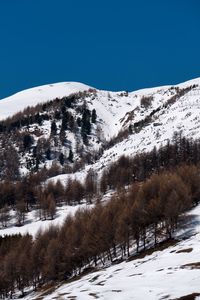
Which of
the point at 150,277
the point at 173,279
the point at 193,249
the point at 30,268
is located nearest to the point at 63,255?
the point at 30,268

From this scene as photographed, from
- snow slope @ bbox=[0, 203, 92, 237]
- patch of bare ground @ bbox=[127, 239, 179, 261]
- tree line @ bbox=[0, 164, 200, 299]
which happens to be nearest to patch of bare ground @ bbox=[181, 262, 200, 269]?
patch of bare ground @ bbox=[127, 239, 179, 261]

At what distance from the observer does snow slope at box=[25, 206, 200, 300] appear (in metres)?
52.3

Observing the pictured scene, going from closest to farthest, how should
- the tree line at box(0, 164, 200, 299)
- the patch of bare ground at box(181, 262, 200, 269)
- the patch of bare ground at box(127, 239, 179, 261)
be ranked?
the patch of bare ground at box(181, 262, 200, 269) < the patch of bare ground at box(127, 239, 179, 261) < the tree line at box(0, 164, 200, 299)

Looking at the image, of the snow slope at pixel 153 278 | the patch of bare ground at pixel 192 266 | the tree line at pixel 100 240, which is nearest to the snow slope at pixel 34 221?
the tree line at pixel 100 240

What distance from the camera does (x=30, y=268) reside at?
109 m

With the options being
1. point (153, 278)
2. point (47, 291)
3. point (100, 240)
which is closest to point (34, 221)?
point (100, 240)

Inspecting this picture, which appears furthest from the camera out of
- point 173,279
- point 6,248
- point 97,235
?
point 6,248

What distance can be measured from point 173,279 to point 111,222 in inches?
2059

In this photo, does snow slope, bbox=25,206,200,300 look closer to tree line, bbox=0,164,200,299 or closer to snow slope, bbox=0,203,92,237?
tree line, bbox=0,164,200,299

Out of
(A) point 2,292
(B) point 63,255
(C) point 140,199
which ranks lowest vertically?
(A) point 2,292

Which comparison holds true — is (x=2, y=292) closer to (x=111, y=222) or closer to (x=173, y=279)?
(x=111, y=222)

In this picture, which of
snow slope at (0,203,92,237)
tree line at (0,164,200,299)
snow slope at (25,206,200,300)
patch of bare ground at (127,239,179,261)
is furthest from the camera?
snow slope at (0,203,92,237)

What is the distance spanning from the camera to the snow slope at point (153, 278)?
2061 inches

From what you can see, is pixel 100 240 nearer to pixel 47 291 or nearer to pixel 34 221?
pixel 47 291
